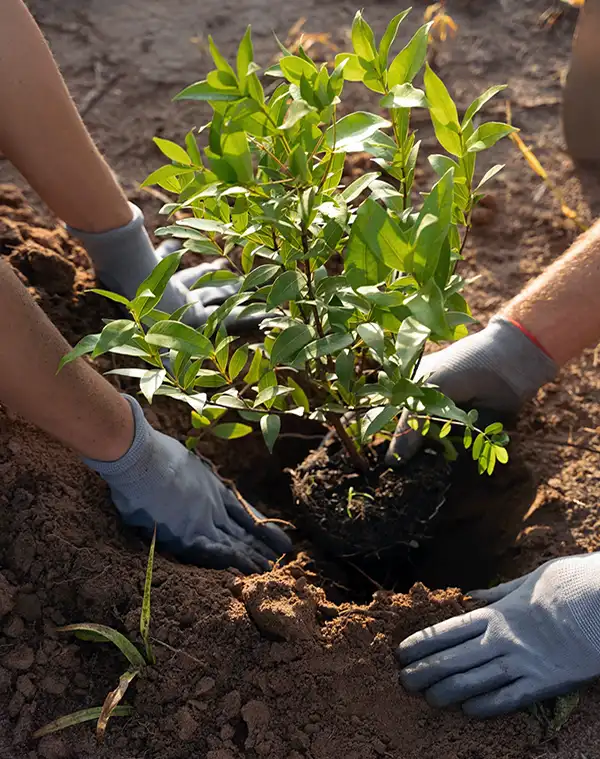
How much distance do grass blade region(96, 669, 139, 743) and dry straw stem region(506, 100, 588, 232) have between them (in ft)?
5.78

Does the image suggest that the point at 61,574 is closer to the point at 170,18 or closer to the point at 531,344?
the point at 531,344

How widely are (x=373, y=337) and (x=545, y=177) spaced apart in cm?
160

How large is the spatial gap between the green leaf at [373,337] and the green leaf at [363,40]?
391 mm

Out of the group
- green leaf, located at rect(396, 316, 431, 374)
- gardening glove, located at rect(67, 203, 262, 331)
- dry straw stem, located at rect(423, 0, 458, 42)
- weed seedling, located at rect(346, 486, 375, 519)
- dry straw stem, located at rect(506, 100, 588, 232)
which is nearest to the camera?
green leaf, located at rect(396, 316, 431, 374)

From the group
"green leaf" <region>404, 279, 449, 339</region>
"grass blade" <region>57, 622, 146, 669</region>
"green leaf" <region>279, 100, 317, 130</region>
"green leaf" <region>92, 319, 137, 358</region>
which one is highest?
"green leaf" <region>279, 100, 317, 130</region>

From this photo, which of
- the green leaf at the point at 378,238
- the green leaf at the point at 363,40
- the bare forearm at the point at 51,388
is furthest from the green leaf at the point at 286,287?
the bare forearm at the point at 51,388

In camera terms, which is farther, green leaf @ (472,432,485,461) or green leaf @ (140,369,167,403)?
green leaf @ (472,432,485,461)

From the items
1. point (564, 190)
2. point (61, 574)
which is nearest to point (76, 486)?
point (61, 574)

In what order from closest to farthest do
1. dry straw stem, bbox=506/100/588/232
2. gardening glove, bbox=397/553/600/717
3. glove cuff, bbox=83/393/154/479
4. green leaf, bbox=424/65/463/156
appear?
green leaf, bbox=424/65/463/156 → gardening glove, bbox=397/553/600/717 → glove cuff, bbox=83/393/154/479 → dry straw stem, bbox=506/100/588/232

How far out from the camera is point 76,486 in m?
1.50

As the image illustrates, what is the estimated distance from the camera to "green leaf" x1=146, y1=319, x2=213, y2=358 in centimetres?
107

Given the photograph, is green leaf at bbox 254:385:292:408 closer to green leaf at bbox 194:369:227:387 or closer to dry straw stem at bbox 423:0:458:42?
green leaf at bbox 194:369:227:387

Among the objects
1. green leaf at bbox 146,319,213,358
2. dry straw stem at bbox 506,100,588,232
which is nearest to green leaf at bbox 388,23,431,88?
green leaf at bbox 146,319,213,358

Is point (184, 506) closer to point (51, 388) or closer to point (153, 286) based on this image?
point (51, 388)
